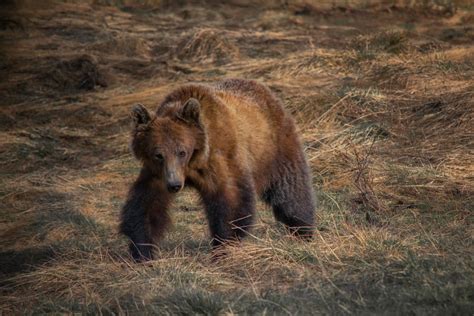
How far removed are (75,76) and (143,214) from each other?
8.59m

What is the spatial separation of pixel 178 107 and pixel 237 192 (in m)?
0.78

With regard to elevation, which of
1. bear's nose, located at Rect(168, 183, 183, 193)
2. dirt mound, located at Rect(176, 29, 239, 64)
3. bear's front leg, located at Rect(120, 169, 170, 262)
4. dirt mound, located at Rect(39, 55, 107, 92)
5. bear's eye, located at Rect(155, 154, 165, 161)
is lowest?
dirt mound, located at Rect(39, 55, 107, 92)

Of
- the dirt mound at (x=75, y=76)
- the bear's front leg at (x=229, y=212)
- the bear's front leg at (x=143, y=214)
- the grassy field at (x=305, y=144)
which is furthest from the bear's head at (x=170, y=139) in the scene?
the dirt mound at (x=75, y=76)

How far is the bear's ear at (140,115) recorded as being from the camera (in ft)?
20.7

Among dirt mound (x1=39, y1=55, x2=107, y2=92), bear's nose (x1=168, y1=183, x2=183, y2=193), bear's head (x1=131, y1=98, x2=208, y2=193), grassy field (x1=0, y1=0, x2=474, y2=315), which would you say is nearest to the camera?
grassy field (x1=0, y1=0, x2=474, y2=315)

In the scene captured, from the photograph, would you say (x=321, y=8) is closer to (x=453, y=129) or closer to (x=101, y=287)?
(x=453, y=129)

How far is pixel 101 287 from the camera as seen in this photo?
19.3ft

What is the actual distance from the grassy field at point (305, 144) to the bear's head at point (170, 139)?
27.0 inches

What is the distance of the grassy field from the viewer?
5.48m

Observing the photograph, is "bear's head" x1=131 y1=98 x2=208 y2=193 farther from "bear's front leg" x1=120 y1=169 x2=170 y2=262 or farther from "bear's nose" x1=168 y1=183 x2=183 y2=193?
"bear's front leg" x1=120 y1=169 x2=170 y2=262

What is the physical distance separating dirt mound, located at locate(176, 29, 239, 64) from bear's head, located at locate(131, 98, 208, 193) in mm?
8200

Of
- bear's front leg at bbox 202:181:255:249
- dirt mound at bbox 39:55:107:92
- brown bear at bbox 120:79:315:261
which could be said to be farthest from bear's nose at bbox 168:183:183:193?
dirt mound at bbox 39:55:107:92

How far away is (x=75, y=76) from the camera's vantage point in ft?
47.9

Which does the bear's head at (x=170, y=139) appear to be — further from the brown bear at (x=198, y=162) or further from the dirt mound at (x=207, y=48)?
the dirt mound at (x=207, y=48)
